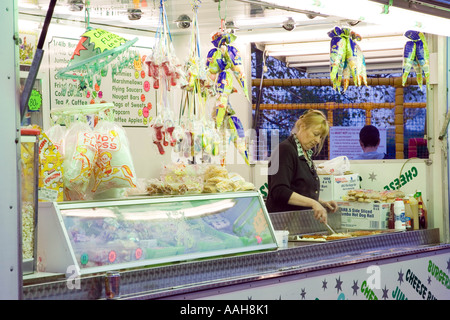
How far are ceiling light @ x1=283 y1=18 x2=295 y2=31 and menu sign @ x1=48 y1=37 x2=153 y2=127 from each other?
127cm

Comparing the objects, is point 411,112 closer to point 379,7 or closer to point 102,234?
point 379,7

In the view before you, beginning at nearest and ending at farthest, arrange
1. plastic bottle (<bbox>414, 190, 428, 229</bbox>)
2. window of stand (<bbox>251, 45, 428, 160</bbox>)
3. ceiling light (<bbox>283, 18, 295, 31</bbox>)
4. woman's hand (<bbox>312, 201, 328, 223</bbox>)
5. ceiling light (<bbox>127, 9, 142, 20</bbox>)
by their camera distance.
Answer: woman's hand (<bbox>312, 201, 328, 223</bbox>) < plastic bottle (<bbox>414, 190, 428, 229</bbox>) < ceiling light (<bbox>127, 9, 142, 20</bbox>) < ceiling light (<bbox>283, 18, 295, 31</bbox>) < window of stand (<bbox>251, 45, 428, 160</bbox>)

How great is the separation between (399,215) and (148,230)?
2.20m

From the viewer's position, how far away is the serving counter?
278 cm

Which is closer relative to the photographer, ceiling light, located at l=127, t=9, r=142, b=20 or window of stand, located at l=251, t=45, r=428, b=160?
ceiling light, located at l=127, t=9, r=142, b=20

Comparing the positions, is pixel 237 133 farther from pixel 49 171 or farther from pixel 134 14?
pixel 134 14

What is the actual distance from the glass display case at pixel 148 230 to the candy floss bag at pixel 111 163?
0.09m

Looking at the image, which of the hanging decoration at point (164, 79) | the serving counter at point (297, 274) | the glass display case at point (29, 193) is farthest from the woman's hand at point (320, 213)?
the glass display case at point (29, 193)

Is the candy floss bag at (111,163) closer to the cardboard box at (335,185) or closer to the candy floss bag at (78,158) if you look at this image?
the candy floss bag at (78,158)

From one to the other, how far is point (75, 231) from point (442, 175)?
123 inches

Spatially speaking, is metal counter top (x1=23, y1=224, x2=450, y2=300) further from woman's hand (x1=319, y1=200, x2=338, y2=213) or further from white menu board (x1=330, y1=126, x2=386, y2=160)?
white menu board (x1=330, y1=126, x2=386, y2=160)

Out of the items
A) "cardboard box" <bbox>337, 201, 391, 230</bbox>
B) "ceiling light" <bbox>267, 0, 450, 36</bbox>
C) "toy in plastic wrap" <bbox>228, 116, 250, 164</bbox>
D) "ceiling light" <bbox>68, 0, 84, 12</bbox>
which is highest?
"ceiling light" <bbox>68, 0, 84, 12</bbox>

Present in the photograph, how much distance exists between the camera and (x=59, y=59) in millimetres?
5824

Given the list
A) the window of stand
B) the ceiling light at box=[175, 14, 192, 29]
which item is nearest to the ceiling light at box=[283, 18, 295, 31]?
the ceiling light at box=[175, 14, 192, 29]
